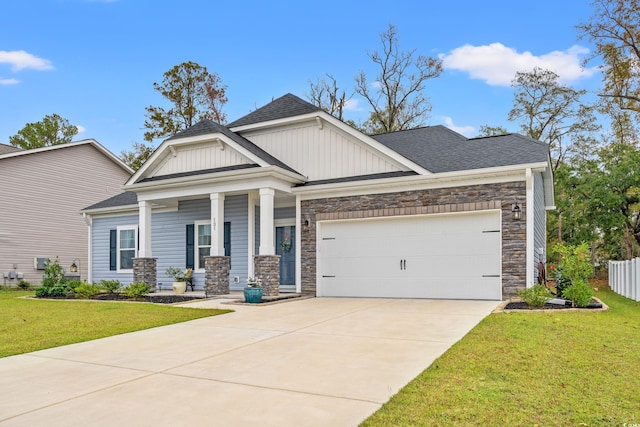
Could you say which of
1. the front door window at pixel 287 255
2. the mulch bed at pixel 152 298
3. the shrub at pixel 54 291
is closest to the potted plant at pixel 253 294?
the mulch bed at pixel 152 298

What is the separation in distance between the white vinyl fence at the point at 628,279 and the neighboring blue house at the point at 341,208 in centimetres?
226

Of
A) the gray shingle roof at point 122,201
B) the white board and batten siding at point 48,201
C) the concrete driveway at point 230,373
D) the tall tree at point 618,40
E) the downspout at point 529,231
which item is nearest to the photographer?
the concrete driveway at point 230,373

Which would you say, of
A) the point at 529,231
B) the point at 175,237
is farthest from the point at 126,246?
the point at 529,231

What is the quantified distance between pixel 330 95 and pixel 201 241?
1617 cm

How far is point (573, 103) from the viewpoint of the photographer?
89.0 feet

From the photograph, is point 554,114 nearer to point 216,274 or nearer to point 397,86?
point 397,86

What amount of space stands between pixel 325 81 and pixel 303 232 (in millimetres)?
17494

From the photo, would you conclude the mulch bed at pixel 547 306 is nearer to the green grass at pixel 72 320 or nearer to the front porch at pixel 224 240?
the front porch at pixel 224 240

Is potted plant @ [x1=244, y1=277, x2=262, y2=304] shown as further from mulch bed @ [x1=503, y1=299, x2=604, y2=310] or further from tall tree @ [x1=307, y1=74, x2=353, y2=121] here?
tall tree @ [x1=307, y1=74, x2=353, y2=121]

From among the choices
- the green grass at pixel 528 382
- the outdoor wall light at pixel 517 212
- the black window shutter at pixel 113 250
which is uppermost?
the outdoor wall light at pixel 517 212

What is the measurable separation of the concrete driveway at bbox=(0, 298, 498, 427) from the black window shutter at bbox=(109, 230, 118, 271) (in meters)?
10.5

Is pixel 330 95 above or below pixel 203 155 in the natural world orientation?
above

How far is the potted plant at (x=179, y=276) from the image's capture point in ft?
47.1

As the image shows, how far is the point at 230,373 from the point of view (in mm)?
5027
